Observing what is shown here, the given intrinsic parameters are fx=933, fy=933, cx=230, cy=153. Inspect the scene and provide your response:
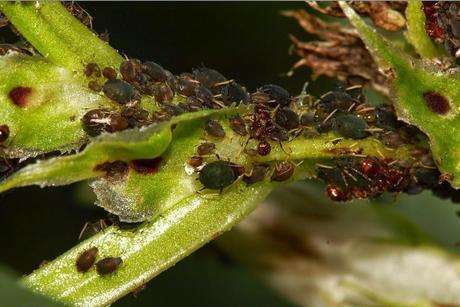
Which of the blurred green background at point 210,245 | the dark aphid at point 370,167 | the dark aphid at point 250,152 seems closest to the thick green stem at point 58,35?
the dark aphid at point 250,152

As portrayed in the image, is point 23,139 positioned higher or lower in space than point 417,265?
higher

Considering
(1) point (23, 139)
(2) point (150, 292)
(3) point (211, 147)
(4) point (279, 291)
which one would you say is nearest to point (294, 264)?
(4) point (279, 291)

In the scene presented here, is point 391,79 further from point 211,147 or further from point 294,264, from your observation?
point 294,264

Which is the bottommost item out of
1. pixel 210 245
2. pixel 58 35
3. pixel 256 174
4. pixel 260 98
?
pixel 210 245

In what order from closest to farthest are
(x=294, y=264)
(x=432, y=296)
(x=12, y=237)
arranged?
(x=432, y=296) < (x=294, y=264) < (x=12, y=237)

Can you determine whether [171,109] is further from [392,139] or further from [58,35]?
[392,139]

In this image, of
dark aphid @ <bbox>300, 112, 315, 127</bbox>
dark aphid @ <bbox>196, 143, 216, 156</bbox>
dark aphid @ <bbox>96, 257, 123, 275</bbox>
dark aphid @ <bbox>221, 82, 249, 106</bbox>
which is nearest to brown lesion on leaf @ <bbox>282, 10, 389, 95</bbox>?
dark aphid @ <bbox>300, 112, 315, 127</bbox>

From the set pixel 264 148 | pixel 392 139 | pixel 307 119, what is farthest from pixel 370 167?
pixel 264 148
